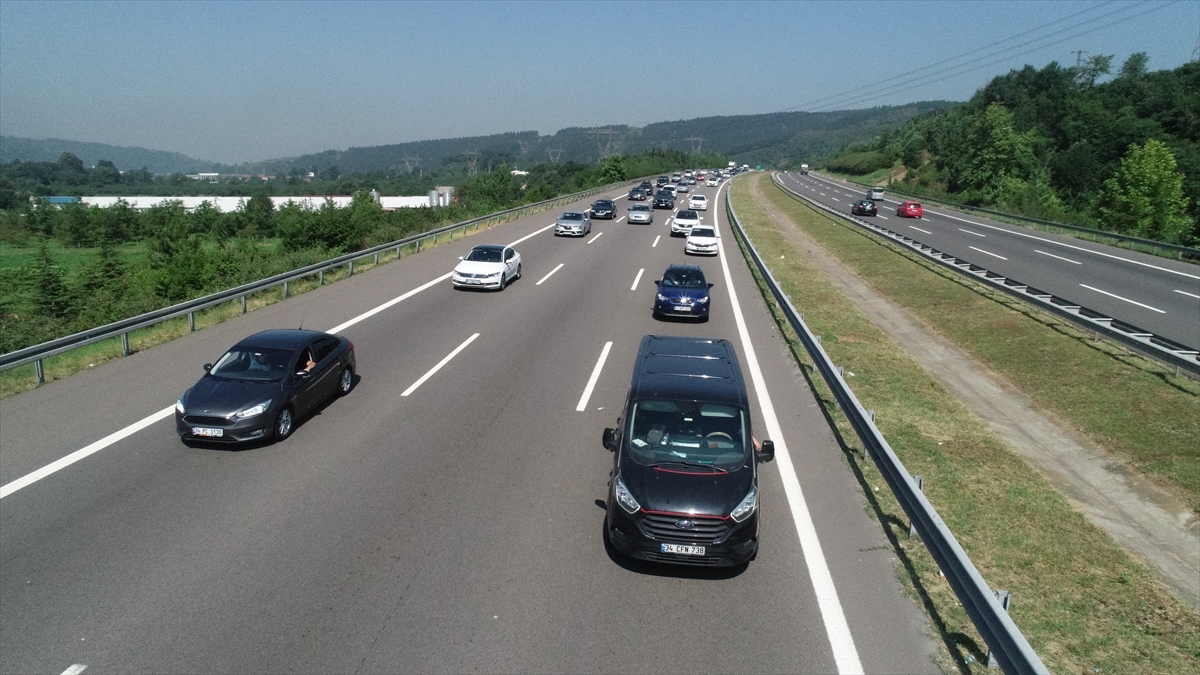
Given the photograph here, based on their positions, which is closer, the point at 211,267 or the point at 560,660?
the point at 560,660

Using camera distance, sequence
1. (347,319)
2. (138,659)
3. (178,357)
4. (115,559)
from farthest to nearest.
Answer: (347,319)
(178,357)
(115,559)
(138,659)

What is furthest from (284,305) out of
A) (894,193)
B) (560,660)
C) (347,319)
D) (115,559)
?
(894,193)

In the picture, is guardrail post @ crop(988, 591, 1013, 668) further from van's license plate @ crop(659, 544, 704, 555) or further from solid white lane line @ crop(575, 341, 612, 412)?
solid white lane line @ crop(575, 341, 612, 412)

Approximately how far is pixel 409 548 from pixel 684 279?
13.8m

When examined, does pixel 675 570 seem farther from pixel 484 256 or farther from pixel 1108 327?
pixel 484 256

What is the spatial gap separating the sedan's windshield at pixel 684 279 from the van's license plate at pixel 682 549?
1299 cm

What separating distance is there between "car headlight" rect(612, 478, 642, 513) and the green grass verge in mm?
2736

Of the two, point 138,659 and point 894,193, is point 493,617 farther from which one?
point 894,193

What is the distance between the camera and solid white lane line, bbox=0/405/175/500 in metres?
9.30

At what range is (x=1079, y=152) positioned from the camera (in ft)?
281

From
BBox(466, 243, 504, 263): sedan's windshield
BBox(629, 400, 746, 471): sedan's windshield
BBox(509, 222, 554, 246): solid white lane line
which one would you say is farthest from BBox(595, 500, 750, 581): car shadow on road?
BBox(509, 222, 554, 246): solid white lane line

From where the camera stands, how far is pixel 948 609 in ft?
22.3

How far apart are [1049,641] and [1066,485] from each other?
5174 millimetres

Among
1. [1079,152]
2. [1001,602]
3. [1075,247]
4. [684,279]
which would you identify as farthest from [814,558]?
[1079,152]
